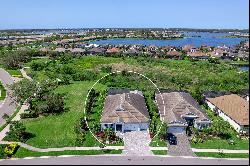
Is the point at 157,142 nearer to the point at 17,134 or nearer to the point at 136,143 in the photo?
the point at 136,143

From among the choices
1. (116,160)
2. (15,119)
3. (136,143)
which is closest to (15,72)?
(15,119)

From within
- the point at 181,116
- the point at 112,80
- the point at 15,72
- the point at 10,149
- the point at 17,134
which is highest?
the point at 15,72

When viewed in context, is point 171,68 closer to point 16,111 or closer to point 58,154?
point 16,111

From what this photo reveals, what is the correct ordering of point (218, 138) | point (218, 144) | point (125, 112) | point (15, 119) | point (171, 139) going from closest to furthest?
1. point (218, 144)
2. point (171, 139)
3. point (218, 138)
4. point (125, 112)
5. point (15, 119)

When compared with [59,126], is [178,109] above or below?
above

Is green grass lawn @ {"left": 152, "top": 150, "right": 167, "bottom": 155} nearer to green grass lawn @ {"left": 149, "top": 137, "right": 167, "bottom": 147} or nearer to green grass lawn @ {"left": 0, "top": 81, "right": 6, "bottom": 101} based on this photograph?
green grass lawn @ {"left": 149, "top": 137, "right": 167, "bottom": 147}

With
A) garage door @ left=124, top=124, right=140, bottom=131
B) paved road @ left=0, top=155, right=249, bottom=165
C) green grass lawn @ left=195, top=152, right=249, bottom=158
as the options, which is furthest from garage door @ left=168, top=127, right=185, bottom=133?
paved road @ left=0, top=155, right=249, bottom=165

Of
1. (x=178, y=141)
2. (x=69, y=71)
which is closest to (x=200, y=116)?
(x=178, y=141)
